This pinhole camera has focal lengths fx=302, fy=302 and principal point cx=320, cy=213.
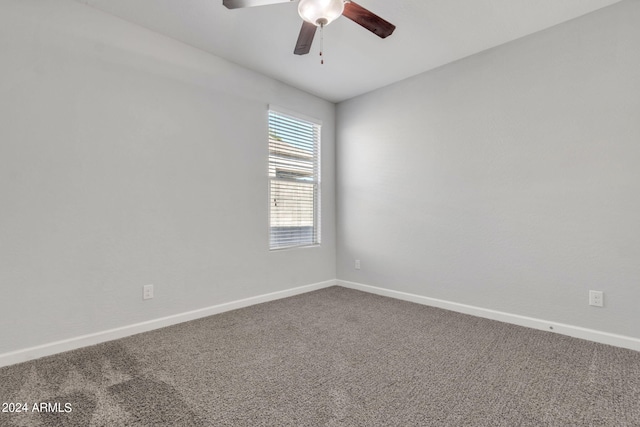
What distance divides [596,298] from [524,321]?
0.55 meters

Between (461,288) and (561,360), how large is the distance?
42.8 inches

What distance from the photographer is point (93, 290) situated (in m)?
2.30

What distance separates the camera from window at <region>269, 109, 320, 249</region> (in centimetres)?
354

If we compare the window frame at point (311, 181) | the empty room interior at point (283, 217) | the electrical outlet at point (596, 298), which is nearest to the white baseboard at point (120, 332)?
the empty room interior at point (283, 217)

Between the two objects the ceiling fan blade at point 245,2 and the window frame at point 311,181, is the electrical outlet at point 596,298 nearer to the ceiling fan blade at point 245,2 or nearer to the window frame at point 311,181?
the window frame at point 311,181

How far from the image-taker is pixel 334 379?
1774 millimetres

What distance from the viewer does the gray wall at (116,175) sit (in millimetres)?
2039

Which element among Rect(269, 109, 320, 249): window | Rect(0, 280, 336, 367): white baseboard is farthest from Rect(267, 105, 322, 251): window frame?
Rect(0, 280, 336, 367): white baseboard

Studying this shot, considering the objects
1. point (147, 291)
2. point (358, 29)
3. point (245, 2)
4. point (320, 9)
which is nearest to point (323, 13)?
point (320, 9)

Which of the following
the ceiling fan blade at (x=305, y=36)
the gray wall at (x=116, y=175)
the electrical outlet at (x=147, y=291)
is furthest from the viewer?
the electrical outlet at (x=147, y=291)

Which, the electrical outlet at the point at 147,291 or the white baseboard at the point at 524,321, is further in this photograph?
the electrical outlet at the point at 147,291

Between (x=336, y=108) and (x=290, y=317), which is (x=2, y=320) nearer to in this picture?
(x=290, y=317)

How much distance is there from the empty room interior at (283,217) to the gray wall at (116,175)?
0.05ft

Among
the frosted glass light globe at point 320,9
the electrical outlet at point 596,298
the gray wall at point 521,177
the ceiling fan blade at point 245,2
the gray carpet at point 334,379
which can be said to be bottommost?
the gray carpet at point 334,379
